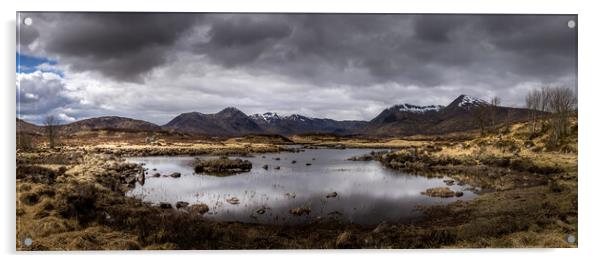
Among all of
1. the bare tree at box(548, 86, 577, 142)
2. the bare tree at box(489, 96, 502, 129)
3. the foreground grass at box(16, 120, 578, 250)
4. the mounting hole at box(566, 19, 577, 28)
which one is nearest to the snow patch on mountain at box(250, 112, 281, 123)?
the foreground grass at box(16, 120, 578, 250)

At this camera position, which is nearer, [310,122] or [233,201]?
[233,201]

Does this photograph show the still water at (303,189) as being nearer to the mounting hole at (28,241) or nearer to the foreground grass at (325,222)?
the foreground grass at (325,222)

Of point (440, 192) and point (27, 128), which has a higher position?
point (27, 128)

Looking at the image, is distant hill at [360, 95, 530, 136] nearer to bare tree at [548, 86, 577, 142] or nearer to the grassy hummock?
bare tree at [548, 86, 577, 142]

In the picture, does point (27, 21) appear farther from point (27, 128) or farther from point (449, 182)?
point (449, 182)

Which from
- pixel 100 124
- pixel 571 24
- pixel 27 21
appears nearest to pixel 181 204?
pixel 100 124

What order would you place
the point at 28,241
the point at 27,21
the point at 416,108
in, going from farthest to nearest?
1. the point at 416,108
2. the point at 27,21
3. the point at 28,241

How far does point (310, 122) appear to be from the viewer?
19.5 ft

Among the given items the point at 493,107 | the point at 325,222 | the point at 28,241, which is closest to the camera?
the point at 28,241

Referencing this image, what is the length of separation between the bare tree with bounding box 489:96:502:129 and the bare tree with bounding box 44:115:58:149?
692 centimetres

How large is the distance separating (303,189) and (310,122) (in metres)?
1.11

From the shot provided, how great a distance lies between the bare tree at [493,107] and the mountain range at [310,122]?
15mm

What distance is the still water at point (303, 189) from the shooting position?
5.68 m
